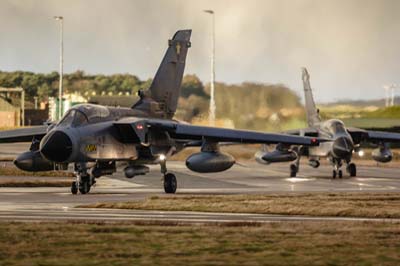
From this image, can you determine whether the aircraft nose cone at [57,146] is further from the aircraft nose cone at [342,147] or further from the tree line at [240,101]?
the tree line at [240,101]

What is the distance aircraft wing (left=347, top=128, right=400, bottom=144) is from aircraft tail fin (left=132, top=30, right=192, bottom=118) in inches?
545

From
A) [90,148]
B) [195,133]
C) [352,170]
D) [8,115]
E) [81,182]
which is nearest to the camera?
[90,148]

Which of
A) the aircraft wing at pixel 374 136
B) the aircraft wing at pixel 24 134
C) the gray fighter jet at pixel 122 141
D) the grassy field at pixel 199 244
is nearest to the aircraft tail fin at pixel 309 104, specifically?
the aircraft wing at pixel 374 136

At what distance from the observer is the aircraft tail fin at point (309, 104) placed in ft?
176

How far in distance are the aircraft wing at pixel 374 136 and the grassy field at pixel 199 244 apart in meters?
28.5

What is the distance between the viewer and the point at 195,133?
35.5 m

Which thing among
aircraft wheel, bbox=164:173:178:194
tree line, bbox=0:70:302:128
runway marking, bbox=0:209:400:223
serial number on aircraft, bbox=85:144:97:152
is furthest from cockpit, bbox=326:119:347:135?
runway marking, bbox=0:209:400:223

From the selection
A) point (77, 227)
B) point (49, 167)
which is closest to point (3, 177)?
point (49, 167)

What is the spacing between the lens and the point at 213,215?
25047mm

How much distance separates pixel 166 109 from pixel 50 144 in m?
7.86

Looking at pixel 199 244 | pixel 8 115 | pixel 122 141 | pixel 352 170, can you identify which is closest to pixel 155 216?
pixel 199 244

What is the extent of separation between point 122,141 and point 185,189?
480 centimetres

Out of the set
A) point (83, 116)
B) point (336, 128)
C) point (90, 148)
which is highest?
point (83, 116)

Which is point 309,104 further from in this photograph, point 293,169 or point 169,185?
point 169,185
